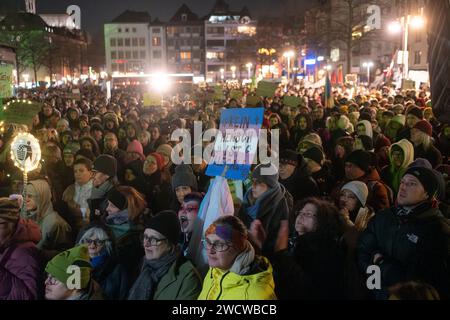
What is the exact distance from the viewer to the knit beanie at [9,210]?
3920 millimetres

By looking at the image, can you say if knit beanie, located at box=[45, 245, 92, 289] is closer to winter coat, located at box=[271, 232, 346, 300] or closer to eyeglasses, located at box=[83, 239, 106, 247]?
eyeglasses, located at box=[83, 239, 106, 247]

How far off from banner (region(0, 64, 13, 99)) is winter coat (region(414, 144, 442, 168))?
277 inches

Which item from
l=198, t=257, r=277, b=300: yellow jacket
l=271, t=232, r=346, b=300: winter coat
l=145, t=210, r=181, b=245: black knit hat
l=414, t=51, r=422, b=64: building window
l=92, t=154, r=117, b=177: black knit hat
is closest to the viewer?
l=198, t=257, r=277, b=300: yellow jacket

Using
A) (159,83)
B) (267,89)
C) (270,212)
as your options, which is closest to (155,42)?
(159,83)

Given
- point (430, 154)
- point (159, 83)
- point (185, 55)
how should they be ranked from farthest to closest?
1. point (185, 55)
2. point (159, 83)
3. point (430, 154)

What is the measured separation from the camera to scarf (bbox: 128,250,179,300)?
3.47 metres

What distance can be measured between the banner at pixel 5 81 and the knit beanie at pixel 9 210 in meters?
5.82

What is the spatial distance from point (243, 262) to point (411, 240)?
116 cm

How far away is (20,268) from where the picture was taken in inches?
146

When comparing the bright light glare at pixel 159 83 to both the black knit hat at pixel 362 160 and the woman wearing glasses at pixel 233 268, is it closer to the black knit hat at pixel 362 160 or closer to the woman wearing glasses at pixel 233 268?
the black knit hat at pixel 362 160

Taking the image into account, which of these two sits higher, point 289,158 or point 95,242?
point 289,158

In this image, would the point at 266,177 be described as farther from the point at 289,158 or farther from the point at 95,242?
the point at 95,242

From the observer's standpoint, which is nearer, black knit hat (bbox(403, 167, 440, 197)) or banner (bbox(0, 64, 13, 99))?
black knit hat (bbox(403, 167, 440, 197))

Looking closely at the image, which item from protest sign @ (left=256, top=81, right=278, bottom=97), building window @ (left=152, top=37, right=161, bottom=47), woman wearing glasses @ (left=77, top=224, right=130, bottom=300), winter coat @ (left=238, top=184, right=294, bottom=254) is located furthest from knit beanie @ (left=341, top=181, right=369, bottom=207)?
building window @ (left=152, top=37, right=161, bottom=47)
